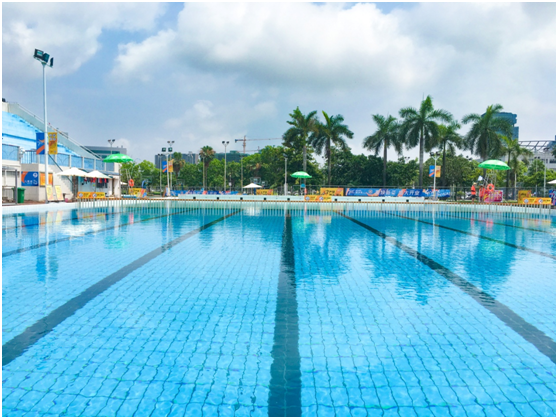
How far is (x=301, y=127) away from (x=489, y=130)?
1871 centimetres

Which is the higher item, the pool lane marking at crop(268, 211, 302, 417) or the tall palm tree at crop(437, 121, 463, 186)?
the tall palm tree at crop(437, 121, 463, 186)

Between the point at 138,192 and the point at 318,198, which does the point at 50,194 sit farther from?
the point at 318,198

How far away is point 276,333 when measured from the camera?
15.2 feet

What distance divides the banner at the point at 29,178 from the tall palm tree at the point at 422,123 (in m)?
32.1

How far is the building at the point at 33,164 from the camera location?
2523 cm

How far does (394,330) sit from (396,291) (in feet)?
5.72

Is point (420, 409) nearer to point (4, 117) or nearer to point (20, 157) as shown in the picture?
point (20, 157)

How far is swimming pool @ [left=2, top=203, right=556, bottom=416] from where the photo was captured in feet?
10.6

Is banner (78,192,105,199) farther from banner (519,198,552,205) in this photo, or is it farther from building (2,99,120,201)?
banner (519,198,552,205)

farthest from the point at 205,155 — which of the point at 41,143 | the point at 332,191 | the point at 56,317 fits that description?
the point at 56,317

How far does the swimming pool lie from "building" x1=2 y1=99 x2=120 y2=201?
18.5 metres

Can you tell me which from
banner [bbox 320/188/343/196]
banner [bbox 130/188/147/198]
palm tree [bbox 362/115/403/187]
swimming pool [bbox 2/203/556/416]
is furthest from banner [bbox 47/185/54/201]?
palm tree [bbox 362/115/403/187]

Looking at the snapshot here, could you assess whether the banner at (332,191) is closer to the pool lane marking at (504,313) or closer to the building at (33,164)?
the building at (33,164)

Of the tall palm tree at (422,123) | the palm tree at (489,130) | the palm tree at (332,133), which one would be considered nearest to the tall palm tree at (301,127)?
the palm tree at (332,133)
